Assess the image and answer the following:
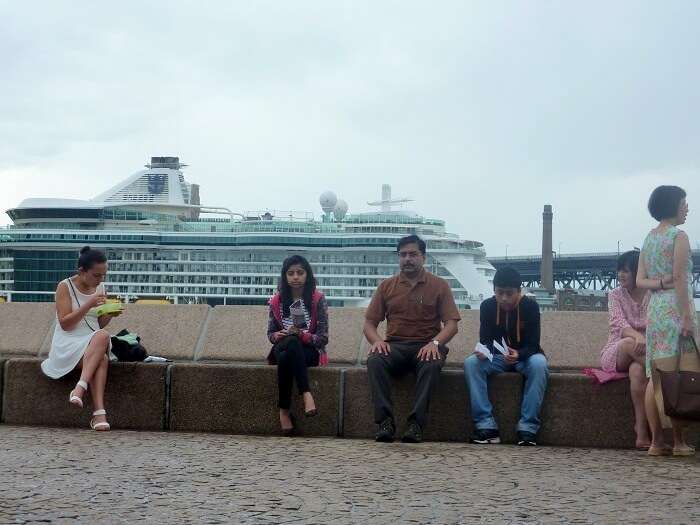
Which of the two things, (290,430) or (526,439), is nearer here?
(526,439)

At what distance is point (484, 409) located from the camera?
636 centimetres

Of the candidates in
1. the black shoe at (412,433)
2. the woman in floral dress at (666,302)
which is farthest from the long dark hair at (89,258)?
the woman in floral dress at (666,302)

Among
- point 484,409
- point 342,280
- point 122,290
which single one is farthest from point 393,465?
point 122,290

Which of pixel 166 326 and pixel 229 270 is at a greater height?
pixel 229 270

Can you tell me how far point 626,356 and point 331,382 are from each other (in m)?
1.84

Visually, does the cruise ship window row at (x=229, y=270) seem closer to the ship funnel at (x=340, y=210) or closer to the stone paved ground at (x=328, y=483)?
the ship funnel at (x=340, y=210)

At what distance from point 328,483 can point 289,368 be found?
1.99m

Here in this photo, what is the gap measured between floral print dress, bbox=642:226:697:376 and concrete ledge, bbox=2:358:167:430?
3.15 metres

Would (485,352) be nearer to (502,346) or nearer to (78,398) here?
(502,346)

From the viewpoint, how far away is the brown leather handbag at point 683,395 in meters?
5.44

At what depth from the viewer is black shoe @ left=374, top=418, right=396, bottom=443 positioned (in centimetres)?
623

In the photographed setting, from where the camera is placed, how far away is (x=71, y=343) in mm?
6832

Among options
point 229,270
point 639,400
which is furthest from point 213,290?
point 639,400

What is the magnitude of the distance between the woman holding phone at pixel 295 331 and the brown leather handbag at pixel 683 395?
→ 2153 mm
